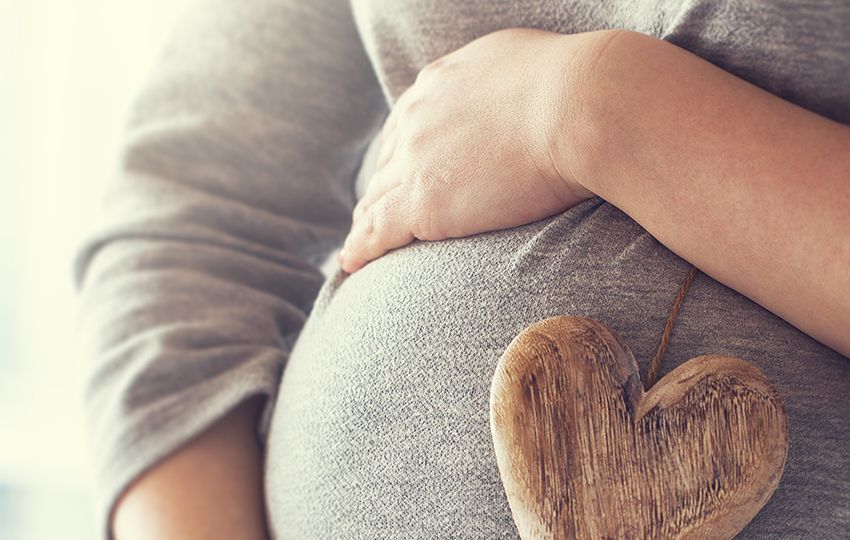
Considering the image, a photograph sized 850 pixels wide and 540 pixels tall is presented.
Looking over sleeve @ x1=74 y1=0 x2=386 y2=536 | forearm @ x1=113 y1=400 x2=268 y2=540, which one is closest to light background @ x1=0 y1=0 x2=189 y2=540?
sleeve @ x1=74 y1=0 x2=386 y2=536

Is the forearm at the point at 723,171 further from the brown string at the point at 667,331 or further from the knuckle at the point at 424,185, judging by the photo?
the knuckle at the point at 424,185

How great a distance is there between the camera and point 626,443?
51 centimetres

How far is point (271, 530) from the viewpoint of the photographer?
808mm

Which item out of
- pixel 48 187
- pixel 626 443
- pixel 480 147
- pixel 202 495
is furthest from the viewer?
pixel 48 187

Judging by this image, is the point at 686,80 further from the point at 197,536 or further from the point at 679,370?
the point at 197,536

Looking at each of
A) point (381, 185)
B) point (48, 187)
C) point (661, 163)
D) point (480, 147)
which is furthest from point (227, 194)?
point (48, 187)

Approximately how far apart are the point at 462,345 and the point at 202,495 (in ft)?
1.32

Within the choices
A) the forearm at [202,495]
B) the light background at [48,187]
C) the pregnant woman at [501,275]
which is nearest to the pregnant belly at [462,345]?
the pregnant woman at [501,275]

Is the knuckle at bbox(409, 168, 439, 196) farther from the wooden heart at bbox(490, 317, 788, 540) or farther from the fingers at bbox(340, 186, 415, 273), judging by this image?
the wooden heart at bbox(490, 317, 788, 540)

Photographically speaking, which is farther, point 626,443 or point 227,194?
point 227,194

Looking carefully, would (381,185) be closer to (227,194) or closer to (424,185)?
(424,185)

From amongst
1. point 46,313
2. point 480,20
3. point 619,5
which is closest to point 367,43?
point 480,20

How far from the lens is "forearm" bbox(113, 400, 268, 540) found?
829 millimetres

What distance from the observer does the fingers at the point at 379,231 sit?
68cm
